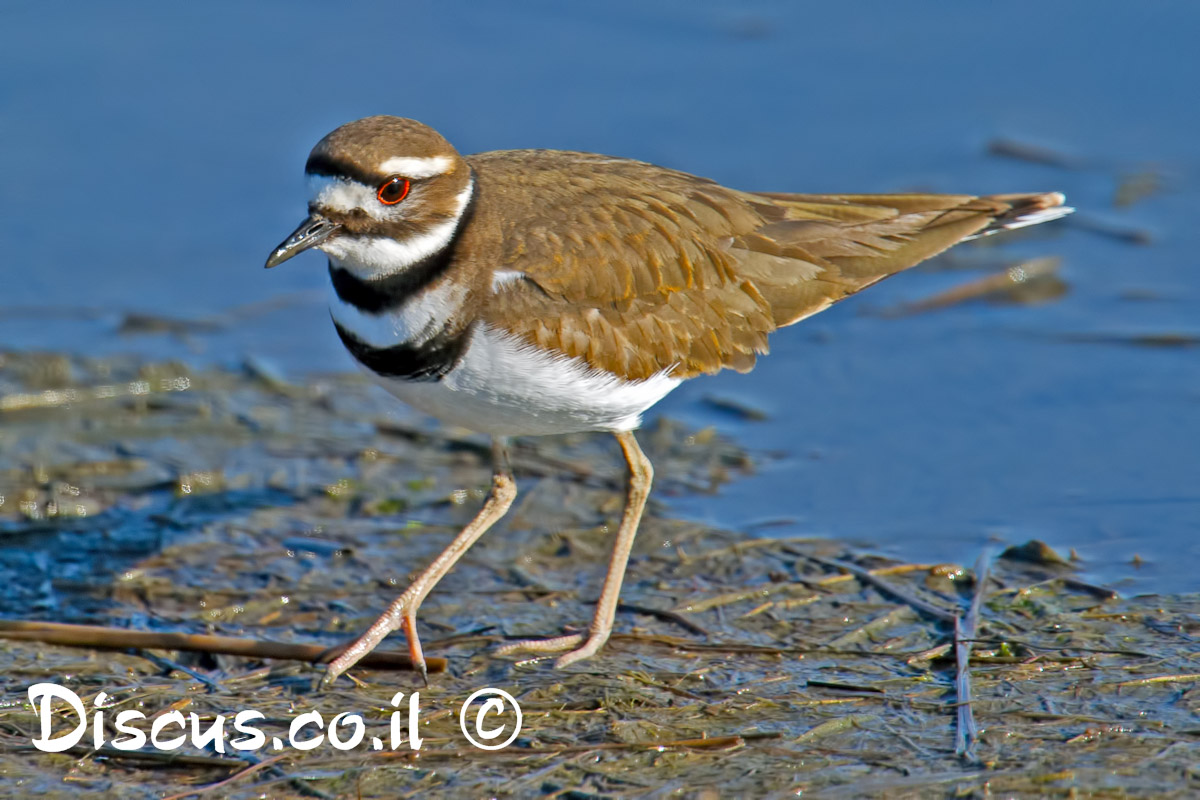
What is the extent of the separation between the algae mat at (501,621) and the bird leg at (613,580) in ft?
0.26

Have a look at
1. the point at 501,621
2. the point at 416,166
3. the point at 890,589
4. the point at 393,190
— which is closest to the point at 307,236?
the point at 393,190

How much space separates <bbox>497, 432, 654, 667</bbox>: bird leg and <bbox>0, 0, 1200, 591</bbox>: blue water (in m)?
0.77

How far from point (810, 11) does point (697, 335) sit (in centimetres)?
651

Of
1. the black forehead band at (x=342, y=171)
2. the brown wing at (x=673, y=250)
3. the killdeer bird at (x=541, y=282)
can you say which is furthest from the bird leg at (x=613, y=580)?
the black forehead band at (x=342, y=171)

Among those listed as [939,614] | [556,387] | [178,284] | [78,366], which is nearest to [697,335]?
[556,387]

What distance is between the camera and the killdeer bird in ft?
17.0

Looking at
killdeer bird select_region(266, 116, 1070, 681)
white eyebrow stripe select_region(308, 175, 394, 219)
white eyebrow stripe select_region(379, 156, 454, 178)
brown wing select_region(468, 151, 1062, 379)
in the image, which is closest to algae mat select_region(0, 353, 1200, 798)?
killdeer bird select_region(266, 116, 1070, 681)

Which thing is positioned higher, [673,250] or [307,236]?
[673,250]

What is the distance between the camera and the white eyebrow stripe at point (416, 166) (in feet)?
17.1

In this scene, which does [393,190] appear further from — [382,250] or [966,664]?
[966,664]

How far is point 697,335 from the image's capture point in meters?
5.91

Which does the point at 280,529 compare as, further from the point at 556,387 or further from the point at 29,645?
the point at 556,387

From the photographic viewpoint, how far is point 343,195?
5.18m

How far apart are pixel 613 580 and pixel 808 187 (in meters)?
4.59
